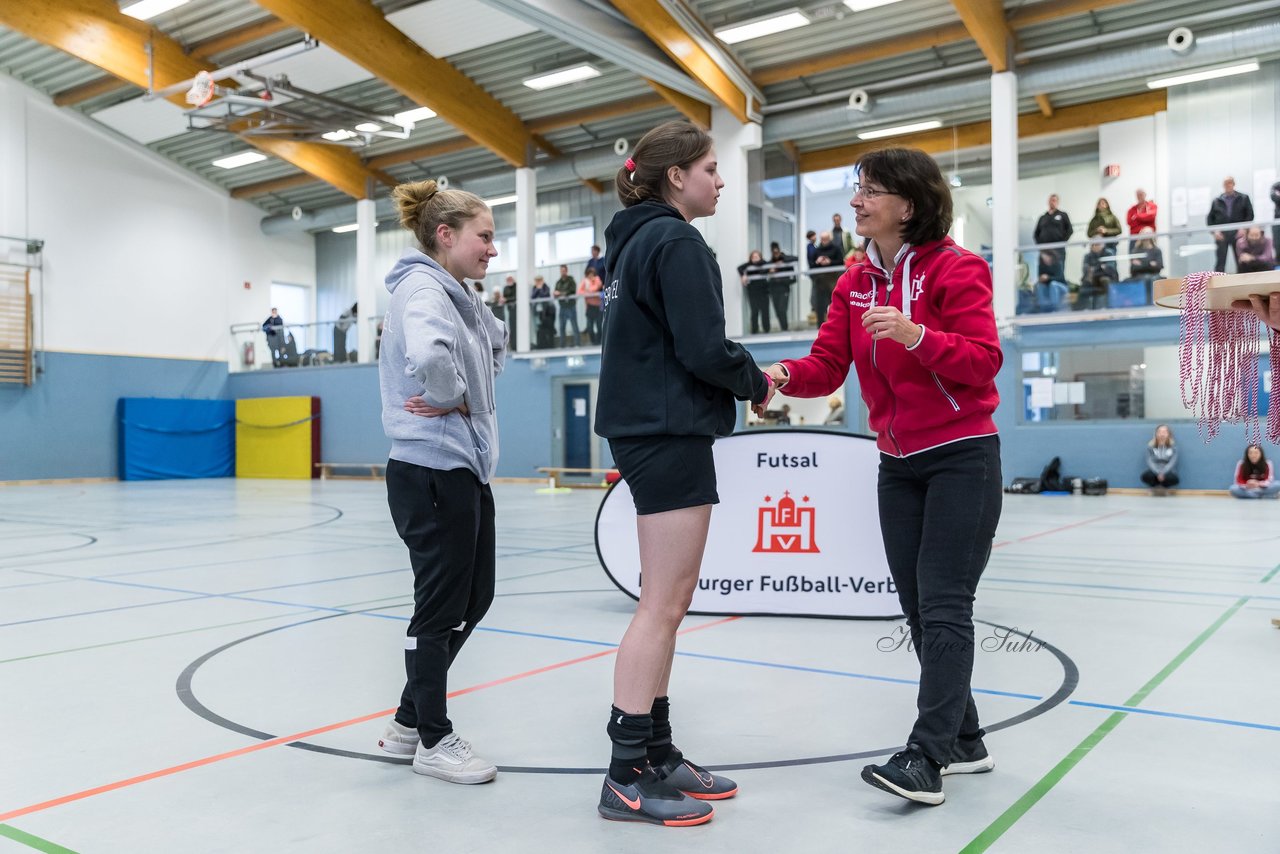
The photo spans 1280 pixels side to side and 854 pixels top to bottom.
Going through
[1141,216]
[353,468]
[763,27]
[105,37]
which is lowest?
[353,468]

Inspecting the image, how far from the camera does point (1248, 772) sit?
2.84 meters

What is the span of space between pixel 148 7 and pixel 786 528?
18912 millimetres

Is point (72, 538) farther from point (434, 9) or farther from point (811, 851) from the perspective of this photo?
point (434, 9)

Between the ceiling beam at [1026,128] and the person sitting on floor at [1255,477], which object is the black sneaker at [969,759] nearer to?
the person sitting on floor at [1255,477]

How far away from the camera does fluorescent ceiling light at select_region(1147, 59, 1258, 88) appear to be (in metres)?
17.7

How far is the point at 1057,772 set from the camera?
9.41ft

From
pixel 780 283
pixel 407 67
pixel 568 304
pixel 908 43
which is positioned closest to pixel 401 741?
pixel 780 283

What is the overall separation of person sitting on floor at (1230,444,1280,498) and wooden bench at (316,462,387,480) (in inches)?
733

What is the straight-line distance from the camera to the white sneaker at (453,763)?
9.29 feet

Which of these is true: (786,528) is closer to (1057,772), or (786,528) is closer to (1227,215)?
(1057,772)

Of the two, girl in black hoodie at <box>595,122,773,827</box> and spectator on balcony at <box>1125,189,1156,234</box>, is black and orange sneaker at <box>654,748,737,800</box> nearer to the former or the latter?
girl in black hoodie at <box>595,122,773,827</box>

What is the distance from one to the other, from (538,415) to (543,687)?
19.5 metres

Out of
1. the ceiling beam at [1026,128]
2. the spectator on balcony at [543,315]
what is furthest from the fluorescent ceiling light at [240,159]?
the ceiling beam at [1026,128]

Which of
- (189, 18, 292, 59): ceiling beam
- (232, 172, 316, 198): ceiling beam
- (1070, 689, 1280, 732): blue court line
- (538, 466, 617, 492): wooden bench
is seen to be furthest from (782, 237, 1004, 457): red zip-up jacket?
(232, 172, 316, 198): ceiling beam
